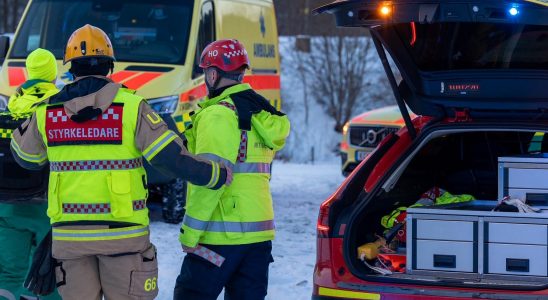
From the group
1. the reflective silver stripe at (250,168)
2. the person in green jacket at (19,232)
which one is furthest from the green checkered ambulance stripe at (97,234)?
the person in green jacket at (19,232)

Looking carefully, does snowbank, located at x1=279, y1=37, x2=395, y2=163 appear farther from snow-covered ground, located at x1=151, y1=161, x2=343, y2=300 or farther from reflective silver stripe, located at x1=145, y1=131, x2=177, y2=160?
reflective silver stripe, located at x1=145, y1=131, x2=177, y2=160

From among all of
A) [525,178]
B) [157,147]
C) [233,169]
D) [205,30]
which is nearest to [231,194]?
[233,169]

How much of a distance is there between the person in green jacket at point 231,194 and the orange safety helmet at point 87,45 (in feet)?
1.88

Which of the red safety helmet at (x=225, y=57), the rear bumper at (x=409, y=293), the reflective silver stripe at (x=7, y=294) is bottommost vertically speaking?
the reflective silver stripe at (x=7, y=294)

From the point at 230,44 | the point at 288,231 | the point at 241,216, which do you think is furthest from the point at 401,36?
the point at 288,231

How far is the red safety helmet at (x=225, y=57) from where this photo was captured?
16.2ft

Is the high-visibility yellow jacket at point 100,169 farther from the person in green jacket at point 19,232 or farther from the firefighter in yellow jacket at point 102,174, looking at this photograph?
the person in green jacket at point 19,232

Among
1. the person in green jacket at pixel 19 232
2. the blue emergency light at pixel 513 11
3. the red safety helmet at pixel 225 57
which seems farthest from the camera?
the person in green jacket at pixel 19 232

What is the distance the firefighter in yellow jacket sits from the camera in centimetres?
442

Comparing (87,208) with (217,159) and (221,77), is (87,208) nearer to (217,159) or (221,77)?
(217,159)

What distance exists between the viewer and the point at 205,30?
10.3 metres

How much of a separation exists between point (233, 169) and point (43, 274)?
104 cm

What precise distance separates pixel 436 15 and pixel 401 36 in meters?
0.58

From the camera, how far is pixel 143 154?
447cm
